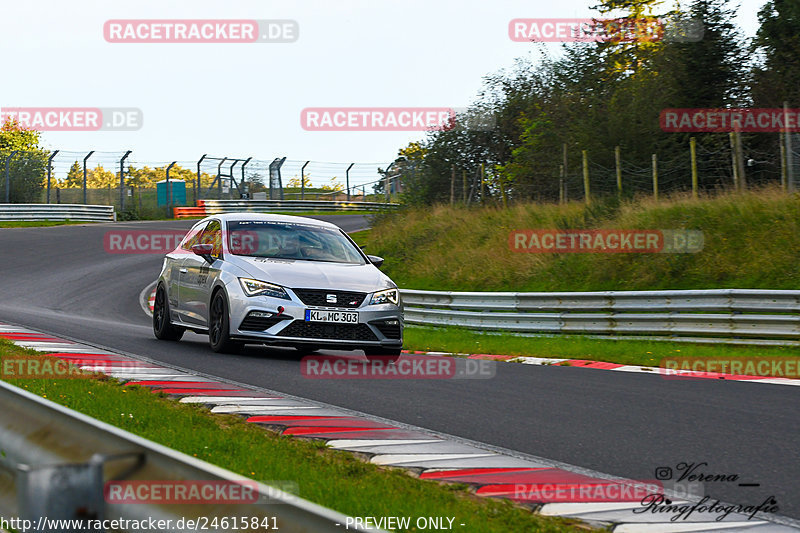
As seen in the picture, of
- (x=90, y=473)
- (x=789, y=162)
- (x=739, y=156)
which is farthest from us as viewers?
(x=739, y=156)

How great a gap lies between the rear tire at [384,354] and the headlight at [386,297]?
0.55m

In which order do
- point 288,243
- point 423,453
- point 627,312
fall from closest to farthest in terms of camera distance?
point 423,453
point 288,243
point 627,312

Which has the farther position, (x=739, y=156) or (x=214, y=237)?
(x=739, y=156)

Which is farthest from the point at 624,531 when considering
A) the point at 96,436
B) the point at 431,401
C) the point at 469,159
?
the point at 469,159

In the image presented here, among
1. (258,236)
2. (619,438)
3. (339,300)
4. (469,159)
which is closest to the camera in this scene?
(619,438)

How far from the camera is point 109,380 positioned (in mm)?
8766

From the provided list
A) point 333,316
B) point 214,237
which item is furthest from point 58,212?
point 333,316

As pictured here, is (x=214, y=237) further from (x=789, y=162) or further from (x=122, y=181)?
(x=122, y=181)

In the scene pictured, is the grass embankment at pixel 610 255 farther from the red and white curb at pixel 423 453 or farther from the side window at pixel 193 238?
the red and white curb at pixel 423 453

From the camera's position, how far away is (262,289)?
10.7 metres

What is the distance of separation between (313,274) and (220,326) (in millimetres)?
1222

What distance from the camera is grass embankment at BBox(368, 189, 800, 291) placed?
56.4ft

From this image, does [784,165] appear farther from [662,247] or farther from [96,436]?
[96,436]

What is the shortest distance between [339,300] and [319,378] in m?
1.41
